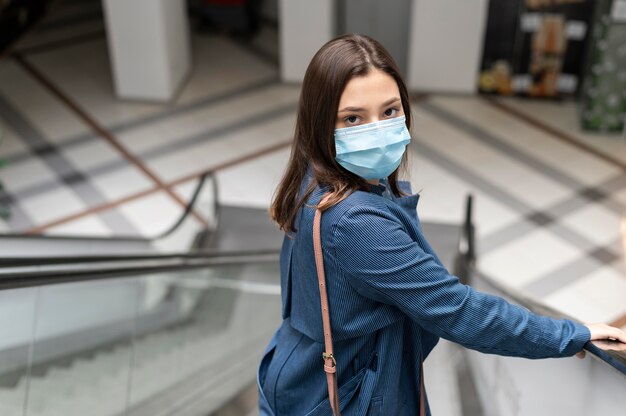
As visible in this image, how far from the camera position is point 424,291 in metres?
1.70

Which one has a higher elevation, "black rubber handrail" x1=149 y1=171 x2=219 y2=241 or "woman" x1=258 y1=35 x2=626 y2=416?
"woman" x1=258 y1=35 x2=626 y2=416

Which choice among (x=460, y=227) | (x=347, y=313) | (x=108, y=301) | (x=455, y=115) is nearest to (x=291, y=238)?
(x=347, y=313)

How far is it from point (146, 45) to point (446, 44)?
3287 millimetres

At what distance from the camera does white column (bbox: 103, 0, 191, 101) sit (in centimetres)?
870

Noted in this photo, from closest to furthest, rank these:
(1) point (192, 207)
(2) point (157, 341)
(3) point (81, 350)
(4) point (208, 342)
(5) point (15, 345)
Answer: (5) point (15, 345), (3) point (81, 350), (2) point (157, 341), (4) point (208, 342), (1) point (192, 207)

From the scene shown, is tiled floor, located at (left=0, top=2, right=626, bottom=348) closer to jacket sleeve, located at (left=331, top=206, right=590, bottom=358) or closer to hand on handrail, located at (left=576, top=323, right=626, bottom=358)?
hand on handrail, located at (left=576, top=323, right=626, bottom=358)

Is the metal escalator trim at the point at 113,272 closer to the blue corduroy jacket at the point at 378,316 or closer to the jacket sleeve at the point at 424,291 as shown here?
the blue corduroy jacket at the point at 378,316

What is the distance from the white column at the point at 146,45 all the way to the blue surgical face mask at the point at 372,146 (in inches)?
286

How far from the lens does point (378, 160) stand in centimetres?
181

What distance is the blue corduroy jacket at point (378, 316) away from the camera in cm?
170

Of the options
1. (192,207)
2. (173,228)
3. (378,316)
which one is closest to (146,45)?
(192,207)

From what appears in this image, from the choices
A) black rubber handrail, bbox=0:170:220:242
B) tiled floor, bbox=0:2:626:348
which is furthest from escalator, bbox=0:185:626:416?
tiled floor, bbox=0:2:626:348

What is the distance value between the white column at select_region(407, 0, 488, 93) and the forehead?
7.26m

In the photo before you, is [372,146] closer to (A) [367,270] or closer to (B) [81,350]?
(A) [367,270]
